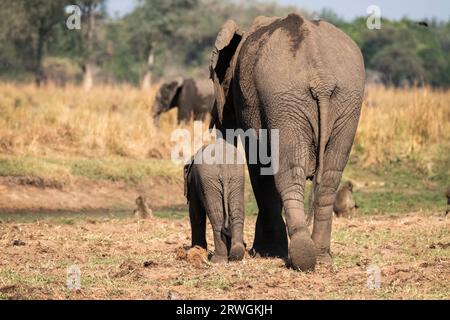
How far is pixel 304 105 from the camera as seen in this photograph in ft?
28.5

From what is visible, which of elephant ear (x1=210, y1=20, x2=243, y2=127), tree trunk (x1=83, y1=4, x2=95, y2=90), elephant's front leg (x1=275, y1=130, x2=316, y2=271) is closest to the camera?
elephant's front leg (x1=275, y1=130, x2=316, y2=271)

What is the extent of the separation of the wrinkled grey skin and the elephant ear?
14481 mm

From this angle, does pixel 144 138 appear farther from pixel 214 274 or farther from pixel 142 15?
pixel 142 15

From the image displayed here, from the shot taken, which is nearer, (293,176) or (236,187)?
(293,176)

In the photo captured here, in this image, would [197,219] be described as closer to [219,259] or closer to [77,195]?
[219,259]

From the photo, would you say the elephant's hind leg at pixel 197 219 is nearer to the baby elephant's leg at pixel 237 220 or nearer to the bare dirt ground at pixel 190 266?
the bare dirt ground at pixel 190 266

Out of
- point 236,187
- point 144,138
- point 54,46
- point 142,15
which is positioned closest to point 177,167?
point 144,138

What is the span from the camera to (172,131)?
21.0 m

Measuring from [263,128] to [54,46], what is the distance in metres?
41.7

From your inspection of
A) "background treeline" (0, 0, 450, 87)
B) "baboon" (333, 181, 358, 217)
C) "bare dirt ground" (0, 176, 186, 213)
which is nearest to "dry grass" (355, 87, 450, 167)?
"bare dirt ground" (0, 176, 186, 213)

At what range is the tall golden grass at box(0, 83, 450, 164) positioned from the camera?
18750 millimetres

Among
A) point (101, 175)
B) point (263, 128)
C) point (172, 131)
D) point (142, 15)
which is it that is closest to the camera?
point (263, 128)

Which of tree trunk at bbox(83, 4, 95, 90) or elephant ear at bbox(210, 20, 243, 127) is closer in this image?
elephant ear at bbox(210, 20, 243, 127)

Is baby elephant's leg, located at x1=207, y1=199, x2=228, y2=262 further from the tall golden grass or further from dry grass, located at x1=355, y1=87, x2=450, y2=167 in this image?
dry grass, located at x1=355, y1=87, x2=450, y2=167
